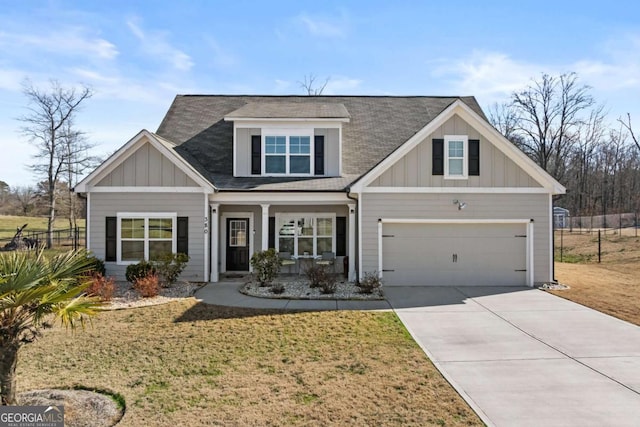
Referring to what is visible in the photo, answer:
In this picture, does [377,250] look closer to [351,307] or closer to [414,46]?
[351,307]

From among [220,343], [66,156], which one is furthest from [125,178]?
[66,156]

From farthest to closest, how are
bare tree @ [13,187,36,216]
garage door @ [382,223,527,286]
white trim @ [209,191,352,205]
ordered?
1. bare tree @ [13,187,36,216]
2. white trim @ [209,191,352,205]
3. garage door @ [382,223,527,286]

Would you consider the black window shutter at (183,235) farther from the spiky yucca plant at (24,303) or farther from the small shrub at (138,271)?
the spiky yucca plant at (24,303)

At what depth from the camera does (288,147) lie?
577 inches

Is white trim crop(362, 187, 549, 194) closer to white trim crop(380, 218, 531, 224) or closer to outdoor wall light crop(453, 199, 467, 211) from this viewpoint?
outdoor wall light crop(453, 199, 467, 211)

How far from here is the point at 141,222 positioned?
12.9m

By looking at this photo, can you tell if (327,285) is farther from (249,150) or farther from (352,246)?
(249,150)

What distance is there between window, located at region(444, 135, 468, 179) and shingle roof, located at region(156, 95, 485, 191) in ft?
10.8

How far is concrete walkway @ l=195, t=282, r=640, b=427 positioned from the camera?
16.1 feet

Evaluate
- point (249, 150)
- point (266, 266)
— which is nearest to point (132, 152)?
point (249, 150)

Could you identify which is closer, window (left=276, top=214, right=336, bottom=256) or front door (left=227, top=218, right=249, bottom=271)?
window (left=276, top=214, right=336, bottom=256)

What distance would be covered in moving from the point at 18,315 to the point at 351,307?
6.97 metres

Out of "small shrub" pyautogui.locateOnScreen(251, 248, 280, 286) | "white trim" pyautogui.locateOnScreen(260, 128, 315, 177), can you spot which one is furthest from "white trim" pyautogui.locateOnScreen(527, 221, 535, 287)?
"small shrub" pyautogui.locateOnScreen(251, 248, 280, 286)

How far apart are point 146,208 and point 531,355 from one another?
36.4ft
